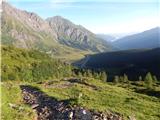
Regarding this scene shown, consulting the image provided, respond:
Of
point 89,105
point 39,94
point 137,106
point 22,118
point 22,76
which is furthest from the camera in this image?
point 22,76

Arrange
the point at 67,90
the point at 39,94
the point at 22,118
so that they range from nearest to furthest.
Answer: the point at 22,118, the point at 39,94, the point at 67,90

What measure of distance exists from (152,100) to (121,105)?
9.90 metres

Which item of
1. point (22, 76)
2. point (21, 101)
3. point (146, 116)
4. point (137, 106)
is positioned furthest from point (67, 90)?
point (22, 76)

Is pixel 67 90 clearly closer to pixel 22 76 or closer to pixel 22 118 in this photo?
pixel 22 118

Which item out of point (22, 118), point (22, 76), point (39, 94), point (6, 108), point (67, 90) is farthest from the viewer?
point (22, 76)

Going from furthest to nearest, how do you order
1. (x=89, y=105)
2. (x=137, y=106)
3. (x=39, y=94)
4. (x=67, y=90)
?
(x=67, y=90)
(x=39, y=94)
(x=137, y=106)
(x=89, y=105)

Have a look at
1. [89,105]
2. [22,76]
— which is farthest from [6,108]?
[22,76]

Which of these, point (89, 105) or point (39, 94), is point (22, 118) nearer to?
point (89, 105)

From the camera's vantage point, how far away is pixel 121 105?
37.0 metres

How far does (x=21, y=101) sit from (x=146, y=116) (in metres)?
15.2

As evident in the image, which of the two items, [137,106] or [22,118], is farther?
[137,106]

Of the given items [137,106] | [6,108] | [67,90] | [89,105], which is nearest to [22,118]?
[6,108]

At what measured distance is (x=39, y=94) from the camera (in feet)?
145

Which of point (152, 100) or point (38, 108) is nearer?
point (38, 108)
